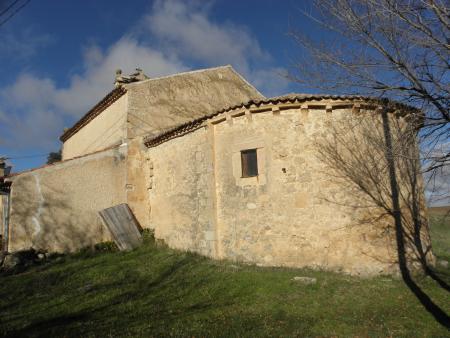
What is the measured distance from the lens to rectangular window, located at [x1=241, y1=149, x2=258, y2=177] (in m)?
9.36

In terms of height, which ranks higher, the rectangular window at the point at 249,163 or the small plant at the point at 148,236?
the rectangular window at the point at 249,163

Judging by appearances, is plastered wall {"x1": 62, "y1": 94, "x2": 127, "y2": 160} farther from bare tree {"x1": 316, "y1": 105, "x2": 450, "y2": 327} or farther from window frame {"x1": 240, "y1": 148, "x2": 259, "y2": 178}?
bare tree {"x1": 316, "y1": 105, "x2": 450, "y2": 327}

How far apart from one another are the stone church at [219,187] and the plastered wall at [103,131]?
100 millimetres

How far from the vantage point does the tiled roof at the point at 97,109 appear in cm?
1353

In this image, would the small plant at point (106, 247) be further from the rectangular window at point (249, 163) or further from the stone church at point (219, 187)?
the rectangular window at point (249, 163)

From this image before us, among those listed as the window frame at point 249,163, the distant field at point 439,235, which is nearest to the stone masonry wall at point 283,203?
the window frame at point 249,163

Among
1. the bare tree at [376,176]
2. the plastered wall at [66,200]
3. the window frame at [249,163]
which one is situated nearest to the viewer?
the bare tree at [376,176]

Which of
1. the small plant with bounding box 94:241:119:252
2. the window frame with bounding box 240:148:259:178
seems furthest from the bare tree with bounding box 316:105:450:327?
the small plant with bounding box 94:241:119:252

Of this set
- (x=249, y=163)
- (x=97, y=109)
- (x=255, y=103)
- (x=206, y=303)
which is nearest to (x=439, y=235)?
(x=249, y=163)

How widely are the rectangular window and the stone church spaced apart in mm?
27

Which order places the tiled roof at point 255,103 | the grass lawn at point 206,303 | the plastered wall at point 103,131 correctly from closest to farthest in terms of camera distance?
the grass lawn at point 206,303 < the tiled roof at point 255,103 < the plastered wall at point 103,131

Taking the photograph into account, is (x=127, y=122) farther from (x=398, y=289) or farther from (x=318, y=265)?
(x=398, y=289)

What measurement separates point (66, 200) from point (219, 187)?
5519 millimetres

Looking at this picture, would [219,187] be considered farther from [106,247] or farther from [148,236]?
[106,247]
